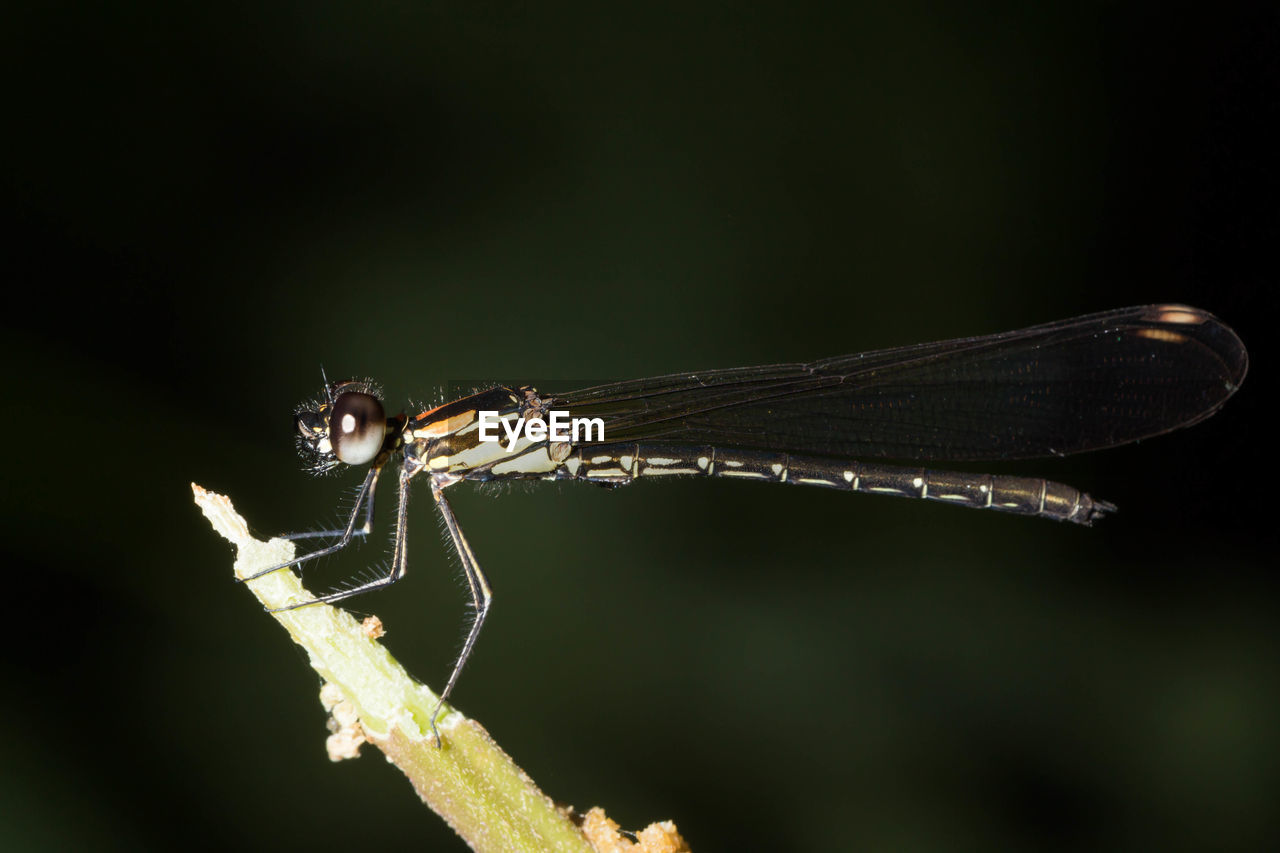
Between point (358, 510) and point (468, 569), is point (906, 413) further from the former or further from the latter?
point (358, 510)

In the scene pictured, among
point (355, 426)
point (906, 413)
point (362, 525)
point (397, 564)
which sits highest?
point (906, 413)

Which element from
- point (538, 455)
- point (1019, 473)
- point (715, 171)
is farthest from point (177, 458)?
point (1019, 473)

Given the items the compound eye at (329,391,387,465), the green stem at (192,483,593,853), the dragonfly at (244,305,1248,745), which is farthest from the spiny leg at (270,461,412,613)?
the green stem at (192,483,593,853)

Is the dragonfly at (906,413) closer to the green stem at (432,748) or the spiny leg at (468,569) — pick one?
the spiny leg at (468,569)

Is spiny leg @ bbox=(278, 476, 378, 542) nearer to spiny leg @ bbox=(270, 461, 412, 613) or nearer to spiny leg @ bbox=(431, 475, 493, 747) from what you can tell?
spiny leg @ bbox=(270, 461, 412, 613)

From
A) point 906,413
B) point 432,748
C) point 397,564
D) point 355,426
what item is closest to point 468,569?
point 397,564

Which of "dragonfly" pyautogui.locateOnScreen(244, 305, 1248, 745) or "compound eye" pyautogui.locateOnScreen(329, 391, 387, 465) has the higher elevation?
"dragonfly" pyautogui.locateOnScreen(244, 305, 1248, 745)
